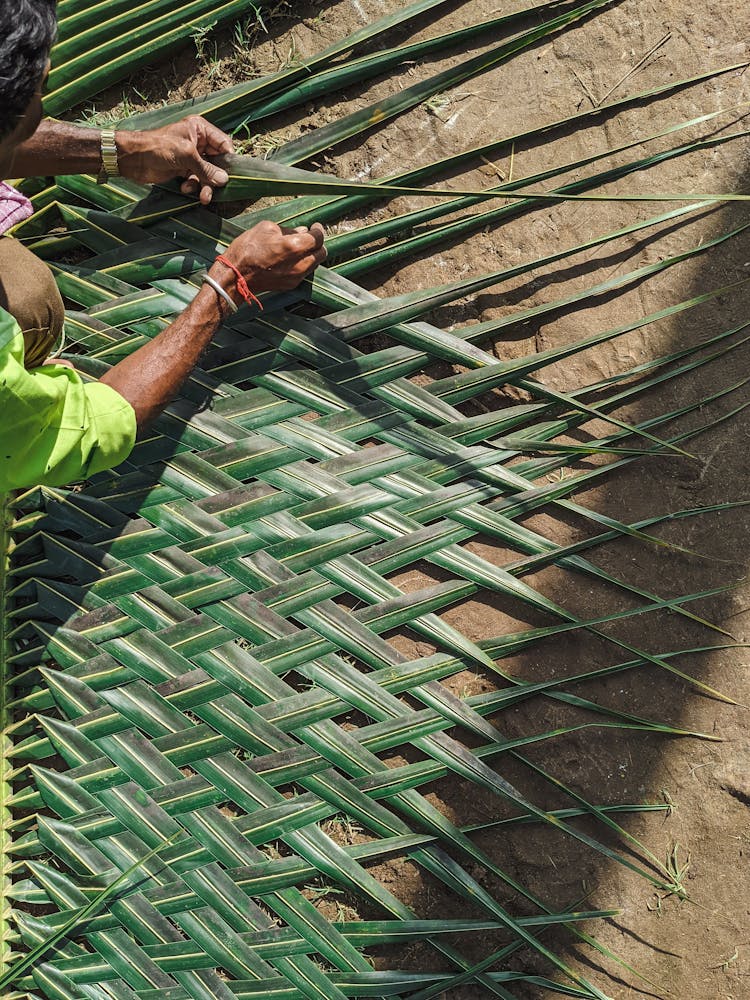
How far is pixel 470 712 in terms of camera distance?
5.05 ft

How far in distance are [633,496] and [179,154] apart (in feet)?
3.43

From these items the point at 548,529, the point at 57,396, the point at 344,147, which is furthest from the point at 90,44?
the point at 548,529

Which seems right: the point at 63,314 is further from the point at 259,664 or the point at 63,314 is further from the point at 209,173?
the point at 259,664

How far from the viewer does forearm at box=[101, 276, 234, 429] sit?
150cm

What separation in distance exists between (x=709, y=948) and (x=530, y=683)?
0.54m

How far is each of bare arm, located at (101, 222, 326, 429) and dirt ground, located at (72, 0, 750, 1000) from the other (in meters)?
0.21

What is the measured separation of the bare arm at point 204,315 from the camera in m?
1.51

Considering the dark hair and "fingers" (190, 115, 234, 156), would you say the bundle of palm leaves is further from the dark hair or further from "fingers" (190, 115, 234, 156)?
the dark hair

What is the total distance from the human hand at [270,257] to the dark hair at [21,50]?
19.7 inches

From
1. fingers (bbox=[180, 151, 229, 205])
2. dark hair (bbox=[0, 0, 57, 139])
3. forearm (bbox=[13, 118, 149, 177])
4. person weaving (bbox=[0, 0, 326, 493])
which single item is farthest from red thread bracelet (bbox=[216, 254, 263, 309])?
dark hair (bbox=[0, 0, 57, 139])

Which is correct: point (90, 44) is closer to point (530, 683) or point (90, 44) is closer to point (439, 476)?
point (439, 476)

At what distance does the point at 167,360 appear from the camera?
152 centimetres

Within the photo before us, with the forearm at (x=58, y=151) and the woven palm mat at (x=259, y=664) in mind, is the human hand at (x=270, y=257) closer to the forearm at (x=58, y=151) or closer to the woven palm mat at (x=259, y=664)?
the woven palm mat at (x=259, y=664)

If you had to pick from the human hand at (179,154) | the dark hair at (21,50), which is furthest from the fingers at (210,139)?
Result: the dark hair at (21,50)
